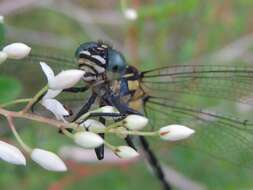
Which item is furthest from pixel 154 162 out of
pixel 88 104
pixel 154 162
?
pixel 88 104

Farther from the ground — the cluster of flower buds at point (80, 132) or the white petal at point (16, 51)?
the white petal at point (16, 51)

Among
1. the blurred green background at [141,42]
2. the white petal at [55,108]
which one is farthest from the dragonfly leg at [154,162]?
the white petal at [55,108]

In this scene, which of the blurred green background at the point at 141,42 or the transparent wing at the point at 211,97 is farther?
the blurred green background at the point at 141,42

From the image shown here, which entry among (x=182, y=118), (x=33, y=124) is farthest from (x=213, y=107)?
(x=33, y=124)

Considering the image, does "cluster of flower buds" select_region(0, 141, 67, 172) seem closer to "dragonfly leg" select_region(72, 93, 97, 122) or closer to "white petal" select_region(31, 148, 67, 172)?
"white petal" select_region(31, 148, 67, 172)

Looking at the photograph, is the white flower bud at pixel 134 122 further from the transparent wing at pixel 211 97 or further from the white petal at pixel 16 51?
the transparent wing at pixel 211 97

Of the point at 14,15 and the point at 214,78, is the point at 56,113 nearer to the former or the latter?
the point at 214,78

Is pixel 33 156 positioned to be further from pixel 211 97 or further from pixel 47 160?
pixel 211 97
